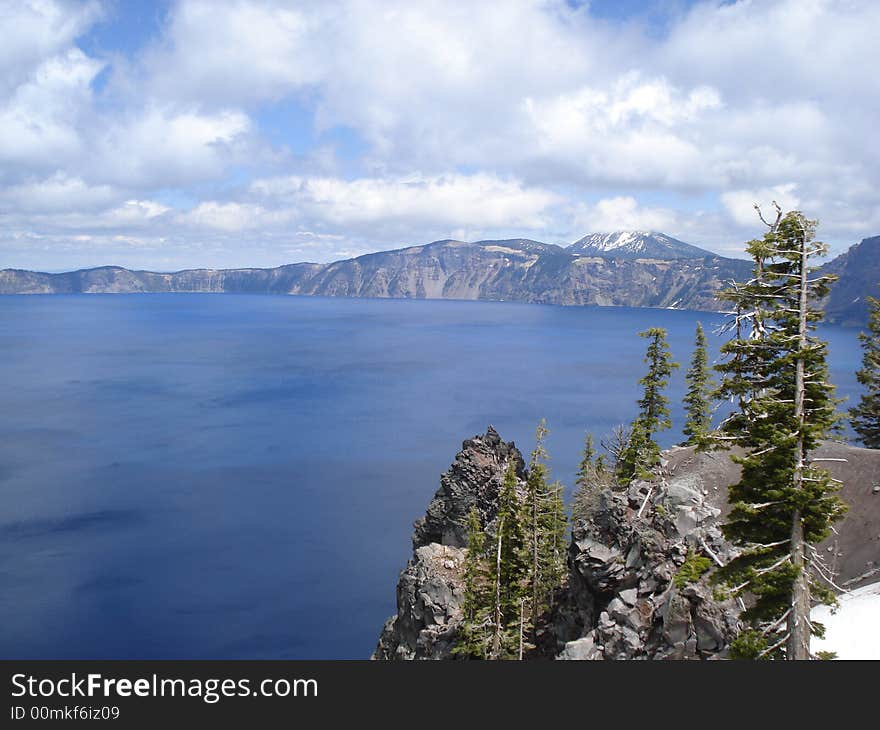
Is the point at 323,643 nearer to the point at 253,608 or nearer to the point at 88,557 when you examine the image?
the point at 253,608

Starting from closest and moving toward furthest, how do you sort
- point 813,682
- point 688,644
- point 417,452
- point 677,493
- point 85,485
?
point 813,682 → point 688,644 → point 677,493 → point 85,485 → point 417,452

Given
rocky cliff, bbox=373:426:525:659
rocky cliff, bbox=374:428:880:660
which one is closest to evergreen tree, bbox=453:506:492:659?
rocky cliff, bbox=373:426:525:659

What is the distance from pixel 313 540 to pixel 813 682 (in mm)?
63838

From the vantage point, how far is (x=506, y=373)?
182m

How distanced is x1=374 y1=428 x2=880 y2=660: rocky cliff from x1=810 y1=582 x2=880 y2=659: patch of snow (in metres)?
3.90

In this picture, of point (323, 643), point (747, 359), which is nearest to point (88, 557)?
point (323, 643)

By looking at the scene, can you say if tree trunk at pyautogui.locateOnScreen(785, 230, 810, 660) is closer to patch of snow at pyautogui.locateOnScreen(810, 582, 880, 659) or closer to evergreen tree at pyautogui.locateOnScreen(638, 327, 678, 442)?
patch of snow at pyautogui.locateOnScreen(810, 582, 880, 659)

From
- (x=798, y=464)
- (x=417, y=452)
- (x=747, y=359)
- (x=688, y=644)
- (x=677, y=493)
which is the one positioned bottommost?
(x=417, y=452)

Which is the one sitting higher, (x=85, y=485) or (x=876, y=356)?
(x=876, y=356)

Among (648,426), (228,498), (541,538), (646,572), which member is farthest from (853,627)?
(228,498)

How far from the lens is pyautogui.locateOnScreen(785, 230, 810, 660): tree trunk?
60.7ft

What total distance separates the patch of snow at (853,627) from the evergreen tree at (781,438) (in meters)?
4.87

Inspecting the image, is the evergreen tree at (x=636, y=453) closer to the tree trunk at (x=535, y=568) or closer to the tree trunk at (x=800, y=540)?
the tree trunk at (x=535, y=568)

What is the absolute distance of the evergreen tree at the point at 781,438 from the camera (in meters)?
18.6
